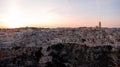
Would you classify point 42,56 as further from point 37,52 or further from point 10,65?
point 10,65

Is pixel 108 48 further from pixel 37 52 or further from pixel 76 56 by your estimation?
pixel 37 52

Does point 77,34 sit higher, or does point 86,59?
point 77,34

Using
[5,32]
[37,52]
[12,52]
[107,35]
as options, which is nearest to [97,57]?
[107,35]

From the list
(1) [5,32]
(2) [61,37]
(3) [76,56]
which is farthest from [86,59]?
(1) [5,32]

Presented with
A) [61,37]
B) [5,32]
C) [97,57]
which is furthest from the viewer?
[5,32]

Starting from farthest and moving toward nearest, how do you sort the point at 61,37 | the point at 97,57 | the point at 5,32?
the point at 5,32 → the point at 61,37 → the point at 97,57

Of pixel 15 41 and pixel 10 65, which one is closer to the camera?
pixel 10 65
